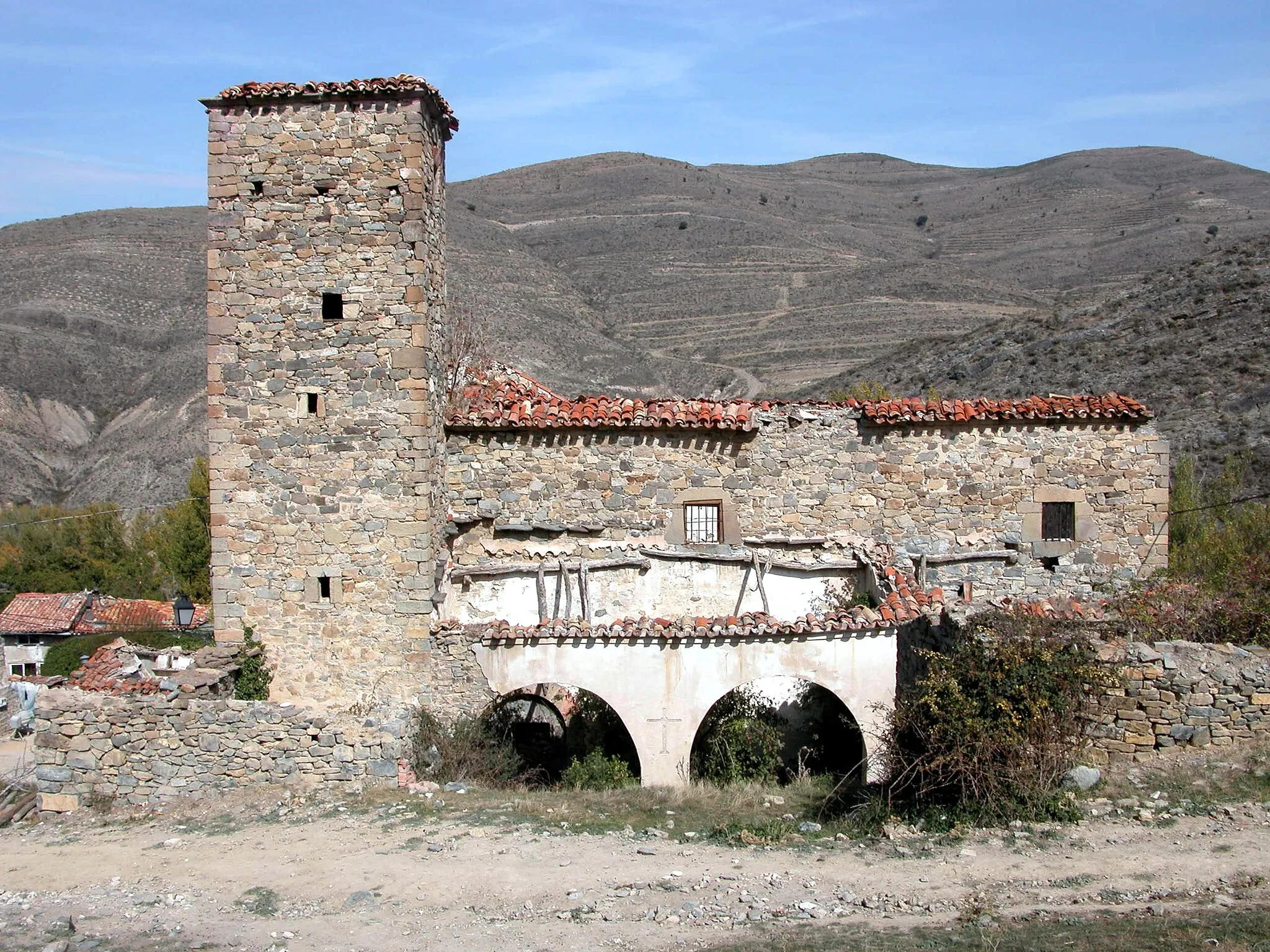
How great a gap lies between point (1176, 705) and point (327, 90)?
11.5 m

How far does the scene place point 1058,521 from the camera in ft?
50.3

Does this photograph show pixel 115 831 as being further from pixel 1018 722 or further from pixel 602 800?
pixel 1018 722

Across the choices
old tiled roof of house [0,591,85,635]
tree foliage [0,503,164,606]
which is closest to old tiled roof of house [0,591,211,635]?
old tiled roof of house [0,591,85,635]

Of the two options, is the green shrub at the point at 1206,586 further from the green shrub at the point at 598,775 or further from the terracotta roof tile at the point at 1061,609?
the green shrub at the point at 598,775

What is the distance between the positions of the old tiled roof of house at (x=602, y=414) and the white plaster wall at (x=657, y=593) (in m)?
1.86

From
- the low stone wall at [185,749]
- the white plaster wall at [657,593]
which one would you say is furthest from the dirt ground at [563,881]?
the white plaster wall at [657,593]

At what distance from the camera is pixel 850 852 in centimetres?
970

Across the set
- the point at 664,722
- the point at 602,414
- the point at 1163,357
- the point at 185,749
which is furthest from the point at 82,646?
the point at 1163,357

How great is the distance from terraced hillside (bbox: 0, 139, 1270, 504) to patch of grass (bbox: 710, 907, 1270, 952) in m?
37.3

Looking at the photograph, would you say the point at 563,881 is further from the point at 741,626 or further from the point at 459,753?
the point at 741,626

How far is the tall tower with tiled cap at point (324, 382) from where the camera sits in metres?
13.5

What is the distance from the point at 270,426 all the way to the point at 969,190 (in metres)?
102

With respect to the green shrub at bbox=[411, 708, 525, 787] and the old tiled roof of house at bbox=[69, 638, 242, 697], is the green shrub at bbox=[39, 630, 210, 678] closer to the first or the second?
the old tiled roof of house at bbox=[69, 638, 242, 697]

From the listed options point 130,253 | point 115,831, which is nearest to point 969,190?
point 130,253
